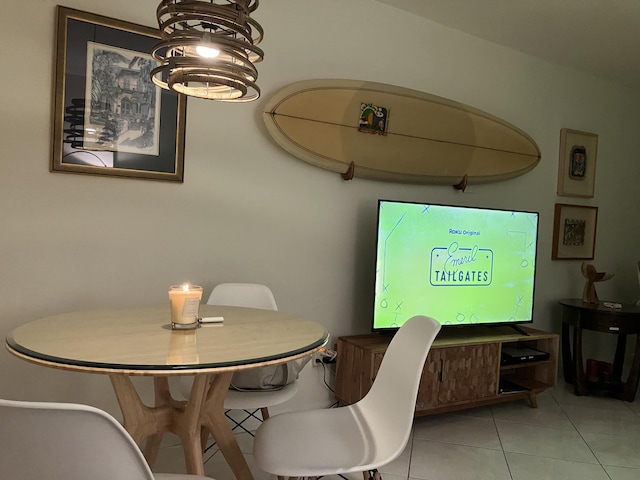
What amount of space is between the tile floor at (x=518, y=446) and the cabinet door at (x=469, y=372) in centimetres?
18

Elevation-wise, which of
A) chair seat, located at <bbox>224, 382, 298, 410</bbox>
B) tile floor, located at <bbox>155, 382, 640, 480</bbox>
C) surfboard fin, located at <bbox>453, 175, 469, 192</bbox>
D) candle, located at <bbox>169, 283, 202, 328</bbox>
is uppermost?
surfboard fin, located at <bbox>453, 175, 469, 192</bbox>

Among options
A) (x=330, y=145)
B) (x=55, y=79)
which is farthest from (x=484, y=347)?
(x=55, y=79)

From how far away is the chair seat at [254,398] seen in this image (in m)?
2.07

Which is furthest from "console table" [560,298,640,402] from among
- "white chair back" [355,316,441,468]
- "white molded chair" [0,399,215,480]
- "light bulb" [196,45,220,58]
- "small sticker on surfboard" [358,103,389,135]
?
"white molded chair" [0,399,215,480]

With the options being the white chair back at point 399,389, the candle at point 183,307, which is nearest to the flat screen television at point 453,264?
the white chair back at point 399,389

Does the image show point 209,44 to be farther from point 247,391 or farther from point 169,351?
point 247,391

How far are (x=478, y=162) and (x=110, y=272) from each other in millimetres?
2429

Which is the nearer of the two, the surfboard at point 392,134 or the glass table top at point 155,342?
the glass table top at point 155,342

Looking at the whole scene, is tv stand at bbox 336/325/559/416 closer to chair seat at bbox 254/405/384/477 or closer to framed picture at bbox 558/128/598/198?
chair seat at bbox 254/405/384/477

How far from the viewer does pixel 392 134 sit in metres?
3.16

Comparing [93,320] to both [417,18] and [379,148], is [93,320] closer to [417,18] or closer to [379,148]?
[379,148]

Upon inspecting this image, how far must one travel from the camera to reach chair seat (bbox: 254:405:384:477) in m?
1.51

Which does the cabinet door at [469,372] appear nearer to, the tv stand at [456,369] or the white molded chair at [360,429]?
the tv stand at [456,369]

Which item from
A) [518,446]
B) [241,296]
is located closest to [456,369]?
[518,446]
